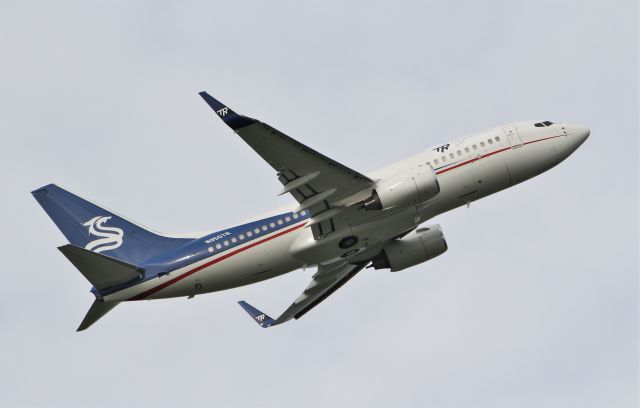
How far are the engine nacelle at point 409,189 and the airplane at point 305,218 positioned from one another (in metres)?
0.05

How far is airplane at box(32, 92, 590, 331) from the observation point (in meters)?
51.6

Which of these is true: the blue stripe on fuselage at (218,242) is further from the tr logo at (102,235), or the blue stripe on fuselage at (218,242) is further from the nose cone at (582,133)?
the nose cone at (582,133)

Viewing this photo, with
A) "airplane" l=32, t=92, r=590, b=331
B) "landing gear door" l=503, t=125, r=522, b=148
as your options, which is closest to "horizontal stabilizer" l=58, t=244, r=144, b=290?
"airplane" l=32, t=92, r=590, b=331

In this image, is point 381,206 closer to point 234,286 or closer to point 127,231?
point 234,286

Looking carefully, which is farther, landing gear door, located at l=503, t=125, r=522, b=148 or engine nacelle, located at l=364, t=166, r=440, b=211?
landing gear door, located at l=503, t=125, r=522, b=148

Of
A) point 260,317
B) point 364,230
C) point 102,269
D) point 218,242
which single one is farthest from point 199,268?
Answer: point 364,230

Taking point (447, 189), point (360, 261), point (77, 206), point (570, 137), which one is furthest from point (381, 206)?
point (77, 206)

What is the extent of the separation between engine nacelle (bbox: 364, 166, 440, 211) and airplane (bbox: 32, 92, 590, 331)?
0.05 meters

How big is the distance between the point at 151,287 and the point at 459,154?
1703 centimetres

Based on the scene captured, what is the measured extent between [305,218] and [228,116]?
928 cm

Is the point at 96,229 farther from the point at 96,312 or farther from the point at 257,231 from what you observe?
the point at 257,231

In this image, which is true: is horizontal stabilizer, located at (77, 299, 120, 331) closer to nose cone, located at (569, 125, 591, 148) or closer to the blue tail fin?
the blue tail fin

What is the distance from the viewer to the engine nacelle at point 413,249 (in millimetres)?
57781

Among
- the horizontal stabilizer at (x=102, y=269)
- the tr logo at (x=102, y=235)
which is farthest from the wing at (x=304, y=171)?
the tr logo at (x=102, y=235)
